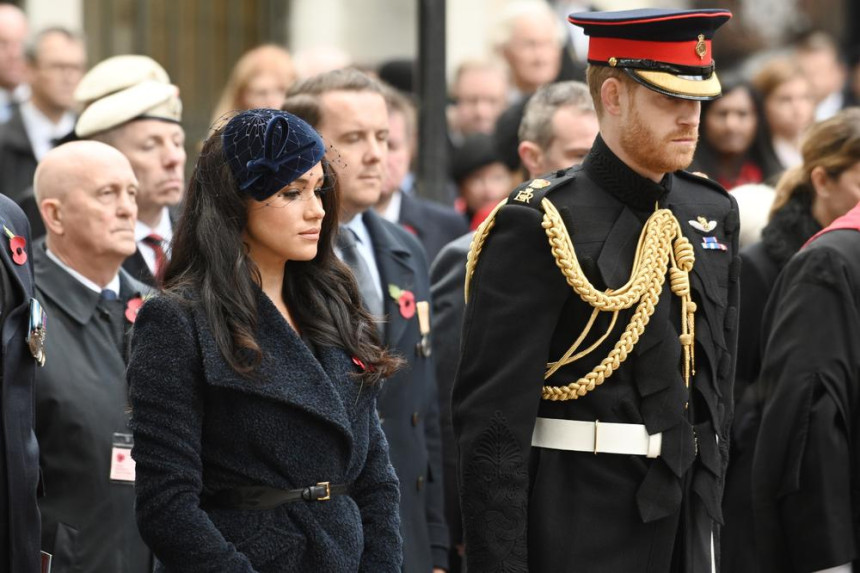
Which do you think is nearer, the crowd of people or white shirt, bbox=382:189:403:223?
the crowd of people

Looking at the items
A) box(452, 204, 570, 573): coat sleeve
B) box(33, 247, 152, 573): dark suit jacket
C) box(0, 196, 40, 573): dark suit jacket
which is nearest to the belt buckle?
box(452, 204, 570, 573): coat sleeve

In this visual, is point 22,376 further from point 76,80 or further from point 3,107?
point 3,107

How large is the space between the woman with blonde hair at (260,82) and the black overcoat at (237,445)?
4.77 meters

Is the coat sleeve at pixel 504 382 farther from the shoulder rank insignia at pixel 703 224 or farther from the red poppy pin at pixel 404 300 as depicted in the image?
the red poppy pin at pixel 404 300

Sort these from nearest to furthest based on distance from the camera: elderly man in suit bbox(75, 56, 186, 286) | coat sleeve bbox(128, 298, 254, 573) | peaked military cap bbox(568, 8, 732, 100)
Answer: coat sleeve bbox(128, 298, 254, 573) → peaked military cap bbox(568, 8, 732, 100) → elderly man in suit bbox(75, 56, 186, 286)

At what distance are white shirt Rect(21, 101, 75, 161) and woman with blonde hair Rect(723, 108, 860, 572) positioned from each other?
173 inches

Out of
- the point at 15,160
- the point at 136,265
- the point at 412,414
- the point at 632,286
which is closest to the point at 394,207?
the point at 136,265

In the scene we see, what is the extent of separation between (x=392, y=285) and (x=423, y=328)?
0.19m

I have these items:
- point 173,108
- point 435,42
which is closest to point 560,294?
point 173,108

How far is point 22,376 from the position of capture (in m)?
4.38

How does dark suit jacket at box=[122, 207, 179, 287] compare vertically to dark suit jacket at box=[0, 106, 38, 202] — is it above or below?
above

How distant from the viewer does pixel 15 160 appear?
870 cm

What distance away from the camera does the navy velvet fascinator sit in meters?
3.91

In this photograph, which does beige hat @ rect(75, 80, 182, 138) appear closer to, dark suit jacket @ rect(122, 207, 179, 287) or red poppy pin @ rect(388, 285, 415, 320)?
dark suit jacket @ rect(122, 207, 179, 287)
